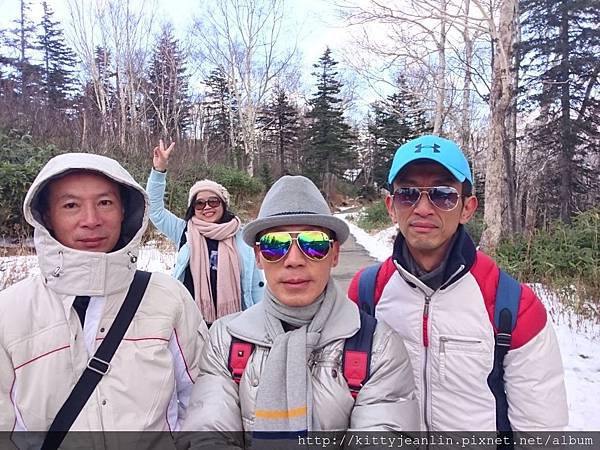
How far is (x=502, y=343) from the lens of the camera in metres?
1.68

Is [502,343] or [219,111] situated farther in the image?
[219,111]

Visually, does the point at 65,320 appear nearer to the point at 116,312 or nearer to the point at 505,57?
the point at 116,312

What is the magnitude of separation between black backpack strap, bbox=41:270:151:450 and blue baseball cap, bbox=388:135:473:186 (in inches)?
49.2

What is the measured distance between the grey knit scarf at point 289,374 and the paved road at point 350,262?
20.2ft

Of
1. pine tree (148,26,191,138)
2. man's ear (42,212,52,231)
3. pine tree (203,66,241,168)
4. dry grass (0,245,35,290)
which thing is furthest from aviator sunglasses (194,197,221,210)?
pine tree (203,66,241,168)

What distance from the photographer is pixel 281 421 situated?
55.6 inches

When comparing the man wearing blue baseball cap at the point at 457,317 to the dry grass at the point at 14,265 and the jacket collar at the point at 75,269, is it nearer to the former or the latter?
the jacket collar at the point at 75,269

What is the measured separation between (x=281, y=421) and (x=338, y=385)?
226 mm

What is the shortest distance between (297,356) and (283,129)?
42.1 m

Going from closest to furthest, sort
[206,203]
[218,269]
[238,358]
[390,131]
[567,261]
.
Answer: [238,358], [218,269], [206,203], [567,261], [390,131]

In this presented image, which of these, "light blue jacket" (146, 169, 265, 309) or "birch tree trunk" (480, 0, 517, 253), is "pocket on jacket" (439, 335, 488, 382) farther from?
"birch tree trunk" (480, 0, 517, 253)

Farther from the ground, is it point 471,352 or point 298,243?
point 298,243

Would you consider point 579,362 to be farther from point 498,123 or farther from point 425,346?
point 498,123

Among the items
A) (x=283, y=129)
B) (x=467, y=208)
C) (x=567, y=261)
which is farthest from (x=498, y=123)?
(x=283, y=129)
